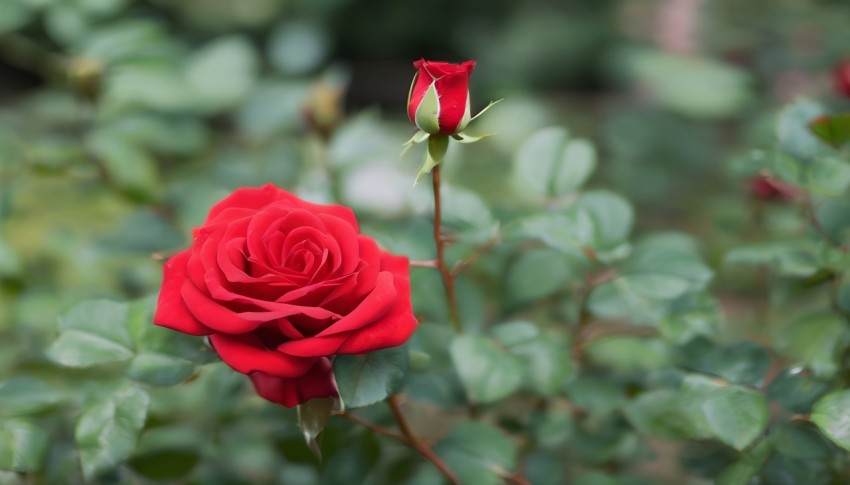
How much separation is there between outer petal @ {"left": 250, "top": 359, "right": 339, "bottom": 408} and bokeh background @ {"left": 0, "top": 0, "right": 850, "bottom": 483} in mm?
187

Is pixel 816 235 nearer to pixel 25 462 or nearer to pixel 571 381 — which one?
pixel 571 381

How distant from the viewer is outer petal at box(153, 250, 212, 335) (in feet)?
1.65

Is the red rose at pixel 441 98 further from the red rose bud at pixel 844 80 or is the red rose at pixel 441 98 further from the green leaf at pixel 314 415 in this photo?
the red rose bud at pixel 844 80

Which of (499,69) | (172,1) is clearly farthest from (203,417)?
(172,1)

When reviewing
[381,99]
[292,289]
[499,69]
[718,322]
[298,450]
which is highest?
[292,289]

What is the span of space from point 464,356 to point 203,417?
366 mm

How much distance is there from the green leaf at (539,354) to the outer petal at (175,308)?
0.27 meters

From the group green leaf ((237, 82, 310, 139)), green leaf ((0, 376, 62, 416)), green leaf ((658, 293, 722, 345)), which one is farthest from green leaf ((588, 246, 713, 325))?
green leaf ((237, 82, 310, 139))

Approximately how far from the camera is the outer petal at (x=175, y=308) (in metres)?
0.50

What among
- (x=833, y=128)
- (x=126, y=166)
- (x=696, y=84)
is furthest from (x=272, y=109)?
(x=696, y=84)

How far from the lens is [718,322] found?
2.24ft

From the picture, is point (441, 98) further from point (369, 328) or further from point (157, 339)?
point (157, 339)

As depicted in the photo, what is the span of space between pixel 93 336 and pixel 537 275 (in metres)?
0.39

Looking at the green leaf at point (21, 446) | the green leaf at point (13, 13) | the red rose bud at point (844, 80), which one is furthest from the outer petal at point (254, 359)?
the red rose bud at point (844, 80)
